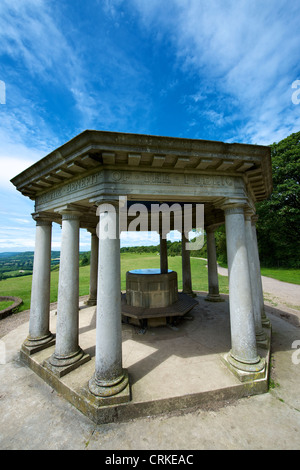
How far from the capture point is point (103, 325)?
488cm

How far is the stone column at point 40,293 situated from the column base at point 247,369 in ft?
21.6

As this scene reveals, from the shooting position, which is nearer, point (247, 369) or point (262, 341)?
point (247, 369)

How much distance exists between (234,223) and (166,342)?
5443 mm

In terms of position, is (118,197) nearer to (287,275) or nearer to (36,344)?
(36,344)

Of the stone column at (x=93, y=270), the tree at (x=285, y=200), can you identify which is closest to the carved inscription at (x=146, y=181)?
the stone column at (x=93, y=270)

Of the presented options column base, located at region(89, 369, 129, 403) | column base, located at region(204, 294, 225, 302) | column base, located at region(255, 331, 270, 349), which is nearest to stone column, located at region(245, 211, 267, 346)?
column base, located at region(255, 331, 270, 349)

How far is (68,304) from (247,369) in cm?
557

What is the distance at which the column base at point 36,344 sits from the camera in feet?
22.8

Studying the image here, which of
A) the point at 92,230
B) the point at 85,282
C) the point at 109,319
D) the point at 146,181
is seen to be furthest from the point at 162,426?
the point at 85,282

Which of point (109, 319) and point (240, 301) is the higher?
point (240, 301)

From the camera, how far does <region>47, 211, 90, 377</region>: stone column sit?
5.92 m

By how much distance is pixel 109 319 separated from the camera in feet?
16.0
